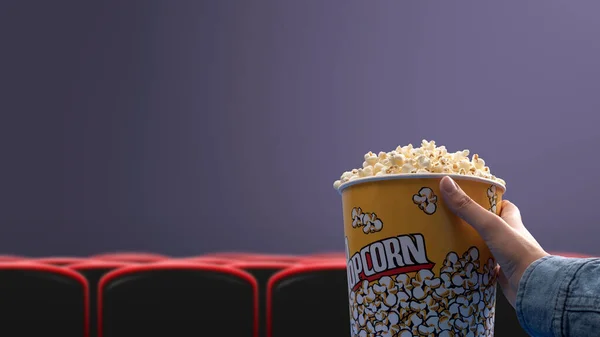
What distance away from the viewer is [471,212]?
0.60 metres

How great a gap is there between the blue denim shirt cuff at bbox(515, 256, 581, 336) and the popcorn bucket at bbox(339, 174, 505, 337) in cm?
5

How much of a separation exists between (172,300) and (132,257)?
995 mm

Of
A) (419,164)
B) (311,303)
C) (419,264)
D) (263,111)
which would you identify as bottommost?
(311,303)

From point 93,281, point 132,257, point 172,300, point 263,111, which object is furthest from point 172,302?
point 263,111

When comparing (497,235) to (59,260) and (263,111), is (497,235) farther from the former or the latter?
(59,260)

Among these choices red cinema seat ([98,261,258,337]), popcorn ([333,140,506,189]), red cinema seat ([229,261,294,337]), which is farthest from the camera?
red cinema seat ([229,261,294,337])

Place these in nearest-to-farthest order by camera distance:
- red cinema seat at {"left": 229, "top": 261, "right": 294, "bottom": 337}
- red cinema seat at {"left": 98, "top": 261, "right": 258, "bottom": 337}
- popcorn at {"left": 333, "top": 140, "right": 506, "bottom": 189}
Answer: popcorn at {"left": 333, "top": 140, "right": 506, "bottom": 189} → red cinema seat at {"left": 98, "top": 261, "right": 258, "bottom": 337} → red cinema seat at {"left": 229, "top": 261, "right": 294, "bottom": 337}

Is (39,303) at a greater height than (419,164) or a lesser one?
lesser

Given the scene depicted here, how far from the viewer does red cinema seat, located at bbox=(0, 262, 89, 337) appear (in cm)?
114

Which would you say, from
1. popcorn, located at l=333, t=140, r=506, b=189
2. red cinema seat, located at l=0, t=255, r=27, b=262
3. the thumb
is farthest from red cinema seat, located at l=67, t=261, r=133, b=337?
the thumb

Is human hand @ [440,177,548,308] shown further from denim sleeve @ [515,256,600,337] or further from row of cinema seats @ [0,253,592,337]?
row of cinema seats @ [0,253,592,337]

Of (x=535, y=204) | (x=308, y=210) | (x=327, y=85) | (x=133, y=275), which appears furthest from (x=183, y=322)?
(x=535, y=204)

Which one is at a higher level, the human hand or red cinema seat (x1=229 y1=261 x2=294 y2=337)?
the human hand

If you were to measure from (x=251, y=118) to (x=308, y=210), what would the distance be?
426 mm
